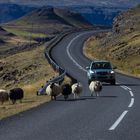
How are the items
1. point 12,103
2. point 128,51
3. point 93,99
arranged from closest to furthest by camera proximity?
1. point 93,99
2. point 12,103
3. point 128,51

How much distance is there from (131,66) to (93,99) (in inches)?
1950

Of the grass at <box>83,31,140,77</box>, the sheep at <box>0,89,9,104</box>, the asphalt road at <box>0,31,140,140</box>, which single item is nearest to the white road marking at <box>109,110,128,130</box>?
the asphalt road at <box>0,31,140,140</box>

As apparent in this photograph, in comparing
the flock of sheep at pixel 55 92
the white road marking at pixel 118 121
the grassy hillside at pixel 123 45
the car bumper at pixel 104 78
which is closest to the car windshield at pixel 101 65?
the car bumper at pixel 104 78

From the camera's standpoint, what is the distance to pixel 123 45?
94500 mm

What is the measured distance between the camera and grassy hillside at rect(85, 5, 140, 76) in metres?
83.4

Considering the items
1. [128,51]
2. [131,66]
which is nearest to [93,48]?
[128,51]

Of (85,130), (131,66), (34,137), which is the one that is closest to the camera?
(34,137)

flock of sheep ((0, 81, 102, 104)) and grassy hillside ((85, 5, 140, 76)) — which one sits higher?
grassy hillside ((85, 5, 140, 76))

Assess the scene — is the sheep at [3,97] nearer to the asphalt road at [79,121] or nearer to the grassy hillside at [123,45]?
the asphalt road at [79,121]

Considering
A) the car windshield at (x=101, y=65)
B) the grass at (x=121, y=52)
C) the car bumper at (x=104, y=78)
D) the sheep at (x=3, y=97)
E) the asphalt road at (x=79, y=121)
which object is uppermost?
the grass at (x=121, y=52)

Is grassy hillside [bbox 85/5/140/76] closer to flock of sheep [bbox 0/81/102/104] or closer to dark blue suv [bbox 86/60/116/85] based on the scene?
dark blue suv [bbox 86/60/116/85]

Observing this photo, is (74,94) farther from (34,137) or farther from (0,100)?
(34,137)

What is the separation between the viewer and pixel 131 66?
261 ft

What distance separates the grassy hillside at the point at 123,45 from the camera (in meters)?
83.4
